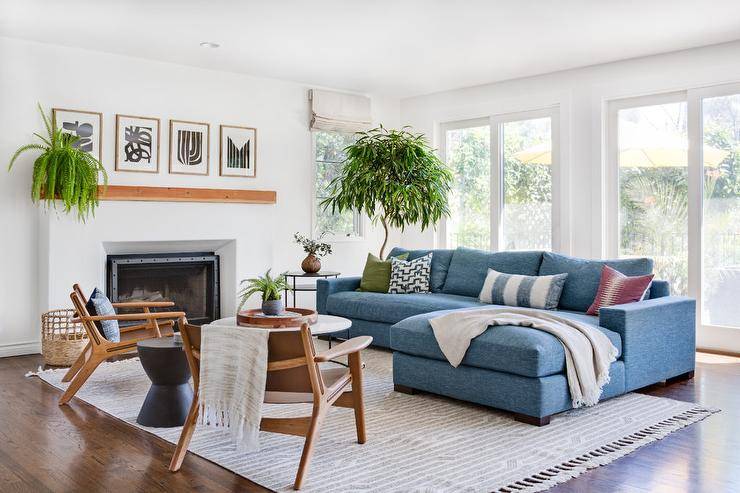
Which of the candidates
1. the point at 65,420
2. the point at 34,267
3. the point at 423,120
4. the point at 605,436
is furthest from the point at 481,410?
the point at 423,120

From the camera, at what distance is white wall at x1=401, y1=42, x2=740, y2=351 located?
5762 mm

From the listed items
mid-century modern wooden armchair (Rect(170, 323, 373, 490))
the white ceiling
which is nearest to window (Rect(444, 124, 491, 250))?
the white ceiling

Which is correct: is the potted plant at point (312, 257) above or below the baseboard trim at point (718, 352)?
above

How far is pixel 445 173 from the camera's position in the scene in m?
6.97

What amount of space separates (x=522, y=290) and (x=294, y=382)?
2616mm

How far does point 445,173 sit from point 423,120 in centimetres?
123

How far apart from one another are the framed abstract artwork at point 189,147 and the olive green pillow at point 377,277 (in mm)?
1863

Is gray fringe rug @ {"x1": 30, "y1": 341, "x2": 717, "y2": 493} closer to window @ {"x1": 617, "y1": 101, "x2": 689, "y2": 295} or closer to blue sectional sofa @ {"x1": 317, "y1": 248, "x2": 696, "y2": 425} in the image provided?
blue sectional sofa @ {"x1": 317, "y1": 248, "x2": 696, "y2": 425}

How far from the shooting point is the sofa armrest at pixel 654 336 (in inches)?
160

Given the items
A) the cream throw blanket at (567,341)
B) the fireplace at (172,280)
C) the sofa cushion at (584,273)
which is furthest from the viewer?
the fireplace at (172,280)

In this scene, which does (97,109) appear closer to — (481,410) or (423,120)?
(423,120)

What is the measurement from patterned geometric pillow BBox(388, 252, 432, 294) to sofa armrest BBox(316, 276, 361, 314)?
1.31ft

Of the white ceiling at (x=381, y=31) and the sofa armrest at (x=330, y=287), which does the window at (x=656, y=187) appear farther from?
the sofa armrest at (x=330, y=287)

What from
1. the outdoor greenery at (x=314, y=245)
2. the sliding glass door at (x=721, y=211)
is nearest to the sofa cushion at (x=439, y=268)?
the outdoor greenery at (x=314, y=245)
